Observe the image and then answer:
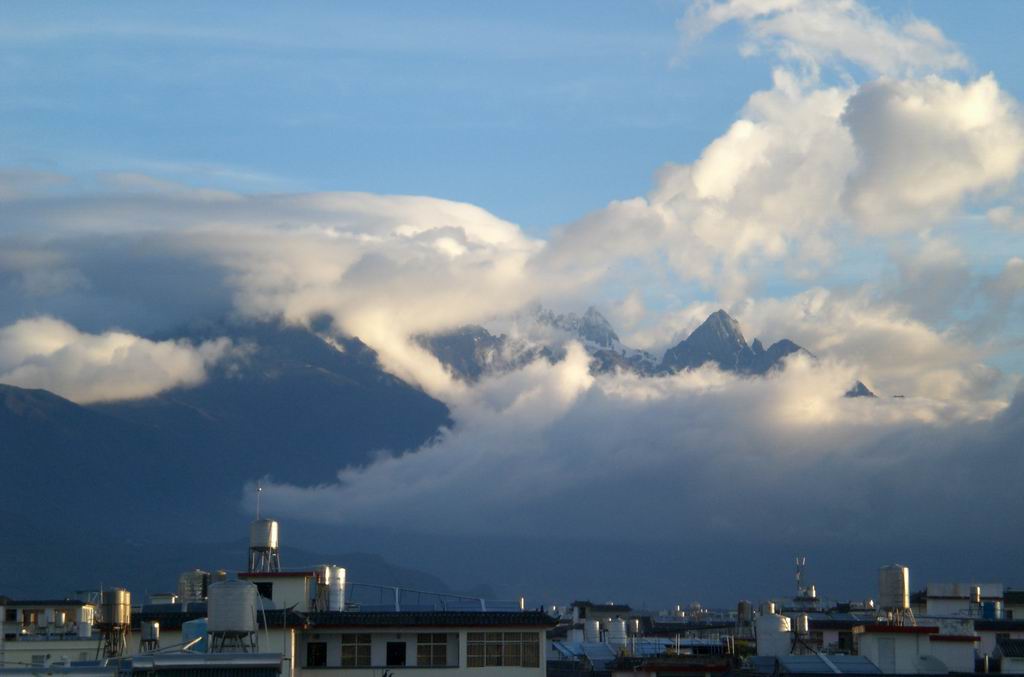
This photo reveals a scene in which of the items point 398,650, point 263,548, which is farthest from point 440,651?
point 263,548

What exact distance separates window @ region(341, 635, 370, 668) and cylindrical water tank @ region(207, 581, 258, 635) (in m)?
14.7

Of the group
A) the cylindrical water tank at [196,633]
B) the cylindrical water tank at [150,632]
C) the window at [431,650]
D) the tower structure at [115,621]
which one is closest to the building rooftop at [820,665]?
the window at [431,650]

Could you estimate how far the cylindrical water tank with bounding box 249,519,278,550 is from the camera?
92125 mm

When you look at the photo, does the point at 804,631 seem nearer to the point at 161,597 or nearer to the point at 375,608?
the point at 375,608

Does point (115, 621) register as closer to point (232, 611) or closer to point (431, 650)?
point (431, 650)

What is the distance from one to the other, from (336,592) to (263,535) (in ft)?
27.7

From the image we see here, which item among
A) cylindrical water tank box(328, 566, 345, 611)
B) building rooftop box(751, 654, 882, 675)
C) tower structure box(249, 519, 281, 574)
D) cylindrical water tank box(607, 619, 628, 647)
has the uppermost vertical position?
tower structure box(249, 519, 281, 574)

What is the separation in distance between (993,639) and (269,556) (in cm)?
4110

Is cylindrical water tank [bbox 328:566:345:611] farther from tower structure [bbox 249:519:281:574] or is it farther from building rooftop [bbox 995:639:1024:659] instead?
building rooftop [bbox 995:639:1024:659]

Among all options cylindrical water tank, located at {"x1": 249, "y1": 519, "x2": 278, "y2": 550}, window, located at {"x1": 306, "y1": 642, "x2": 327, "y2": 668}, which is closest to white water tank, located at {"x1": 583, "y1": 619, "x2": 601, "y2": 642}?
cylindrical water tank, located at {"x1": 249, "y1": 519, "x2": 278, "y2": 550}

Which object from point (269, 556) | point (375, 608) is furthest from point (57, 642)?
point (375, 608)

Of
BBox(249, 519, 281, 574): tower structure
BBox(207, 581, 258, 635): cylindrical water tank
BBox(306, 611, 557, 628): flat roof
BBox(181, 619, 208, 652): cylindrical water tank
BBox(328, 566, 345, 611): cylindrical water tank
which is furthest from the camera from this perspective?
BBox(249, 519, 281, 574): tower structure

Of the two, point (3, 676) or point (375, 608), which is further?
point (375, 608)

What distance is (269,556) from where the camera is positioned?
303ft
